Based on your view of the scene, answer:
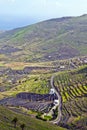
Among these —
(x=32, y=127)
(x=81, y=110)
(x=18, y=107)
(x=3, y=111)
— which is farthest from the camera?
(x=18, y=107)

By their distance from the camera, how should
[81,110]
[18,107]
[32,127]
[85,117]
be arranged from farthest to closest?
[18,107] → [81,110] → [85,117] → [32,127]

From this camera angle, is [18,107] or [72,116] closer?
[72,116]

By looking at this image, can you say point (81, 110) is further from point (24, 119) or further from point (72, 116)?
point (24, 119)

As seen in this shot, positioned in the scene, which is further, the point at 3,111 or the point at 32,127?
the point at 3,111

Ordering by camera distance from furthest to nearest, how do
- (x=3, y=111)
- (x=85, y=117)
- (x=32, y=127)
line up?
1. (x=85, y=117)
2. (x=3, y=111)
3. (x=32, y=127)

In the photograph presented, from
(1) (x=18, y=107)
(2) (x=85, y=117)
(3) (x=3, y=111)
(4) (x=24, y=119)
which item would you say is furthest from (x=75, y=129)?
(1) (x=18, y=107)

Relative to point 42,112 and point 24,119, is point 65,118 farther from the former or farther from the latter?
point 24,119

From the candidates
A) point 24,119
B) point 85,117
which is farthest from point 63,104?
point 24,119

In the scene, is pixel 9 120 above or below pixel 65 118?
above

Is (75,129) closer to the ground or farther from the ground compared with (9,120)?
closer to the ground
